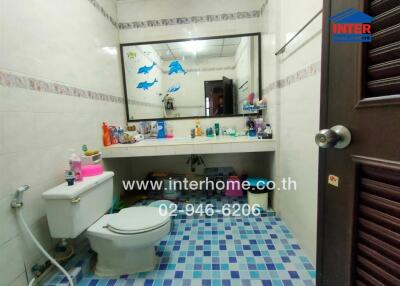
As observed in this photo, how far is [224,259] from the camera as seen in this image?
1.39 m

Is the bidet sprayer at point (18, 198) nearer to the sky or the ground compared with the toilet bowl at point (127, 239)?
nearer to the sky

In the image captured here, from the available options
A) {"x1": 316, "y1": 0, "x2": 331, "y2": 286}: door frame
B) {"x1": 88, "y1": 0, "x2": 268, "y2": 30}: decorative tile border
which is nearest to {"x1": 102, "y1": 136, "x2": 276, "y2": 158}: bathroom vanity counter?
{"x1": 316, "y1": 0, "x2": 331, "y2": 286}: door frame

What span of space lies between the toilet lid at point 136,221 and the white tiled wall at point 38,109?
1.47 feet

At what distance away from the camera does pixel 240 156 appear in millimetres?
2572

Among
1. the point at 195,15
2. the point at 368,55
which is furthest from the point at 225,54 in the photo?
the point at 368,55

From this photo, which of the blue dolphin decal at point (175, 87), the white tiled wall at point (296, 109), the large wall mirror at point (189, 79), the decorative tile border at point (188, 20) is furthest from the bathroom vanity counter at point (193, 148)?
the decorative tile border at point (188, 20)

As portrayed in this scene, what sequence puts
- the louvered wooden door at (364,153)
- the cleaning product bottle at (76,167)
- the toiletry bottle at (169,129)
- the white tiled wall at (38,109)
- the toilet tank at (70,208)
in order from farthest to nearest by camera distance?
the toiletry bottle at (169,129) → the cleaning product bottle at (76,167) → the toilet tank at (70,208) → the white tiled wall at (38,109) → the louvered wooden door at (364,153)

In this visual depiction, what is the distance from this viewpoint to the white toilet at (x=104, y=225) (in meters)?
1.17

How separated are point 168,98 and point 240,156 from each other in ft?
3.73

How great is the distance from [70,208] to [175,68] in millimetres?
1817

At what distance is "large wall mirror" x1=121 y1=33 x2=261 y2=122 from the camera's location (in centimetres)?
234

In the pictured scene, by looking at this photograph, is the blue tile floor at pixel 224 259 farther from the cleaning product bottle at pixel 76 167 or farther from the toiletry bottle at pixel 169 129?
the toiletry bottle at pixel 169 129

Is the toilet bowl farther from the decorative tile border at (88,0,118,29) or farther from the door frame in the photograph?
the decorative tile border at (88,0,118,29)

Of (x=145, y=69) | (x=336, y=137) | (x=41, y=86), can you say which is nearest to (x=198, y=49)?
(x=145, y=69)
